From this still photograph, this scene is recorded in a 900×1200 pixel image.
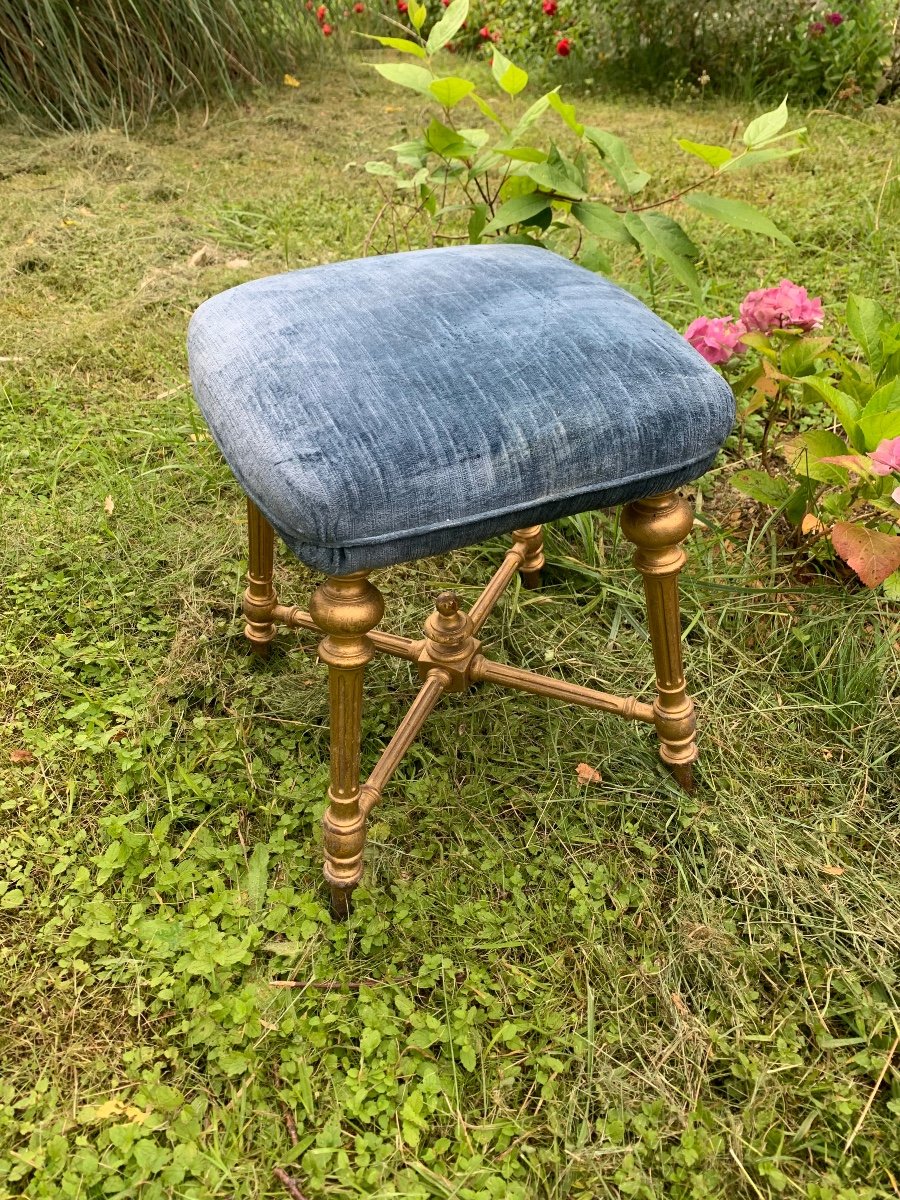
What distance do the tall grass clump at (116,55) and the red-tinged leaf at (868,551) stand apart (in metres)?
3.47

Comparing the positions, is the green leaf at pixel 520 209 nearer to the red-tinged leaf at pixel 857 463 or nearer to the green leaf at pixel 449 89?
the green leaf at pixel 449 89

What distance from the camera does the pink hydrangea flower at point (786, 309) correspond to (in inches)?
63.4

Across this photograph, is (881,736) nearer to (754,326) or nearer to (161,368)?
(754,326)

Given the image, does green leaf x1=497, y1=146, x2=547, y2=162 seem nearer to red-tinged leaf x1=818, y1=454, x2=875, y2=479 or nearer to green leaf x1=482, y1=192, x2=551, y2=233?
green leaf x1=482, y1=192, x2=551, y2=233

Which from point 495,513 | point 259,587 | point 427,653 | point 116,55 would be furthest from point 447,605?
point 116,55

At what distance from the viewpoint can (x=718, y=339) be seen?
1.66m

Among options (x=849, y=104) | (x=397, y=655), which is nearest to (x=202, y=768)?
(x=397, y=655)

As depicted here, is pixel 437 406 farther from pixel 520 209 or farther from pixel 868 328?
pixel 868 328

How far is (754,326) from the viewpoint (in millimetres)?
1668

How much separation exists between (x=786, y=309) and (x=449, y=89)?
659 mm

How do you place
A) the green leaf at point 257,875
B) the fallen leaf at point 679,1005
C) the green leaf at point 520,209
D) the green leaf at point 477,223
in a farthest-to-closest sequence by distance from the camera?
1. the green leaf at point 477,223
2. the green leaf at point 520,209
3. the green leaf at point 257,875
4. the fallen leaf at point 679,1005

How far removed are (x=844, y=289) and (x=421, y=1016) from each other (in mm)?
2164

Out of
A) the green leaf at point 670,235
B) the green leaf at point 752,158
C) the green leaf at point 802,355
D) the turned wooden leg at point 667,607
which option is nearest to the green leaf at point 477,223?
the green leaf at point 670,235

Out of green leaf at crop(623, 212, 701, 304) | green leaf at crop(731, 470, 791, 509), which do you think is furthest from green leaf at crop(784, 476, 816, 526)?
green leaf at crop(623, 212, 701, 304)
